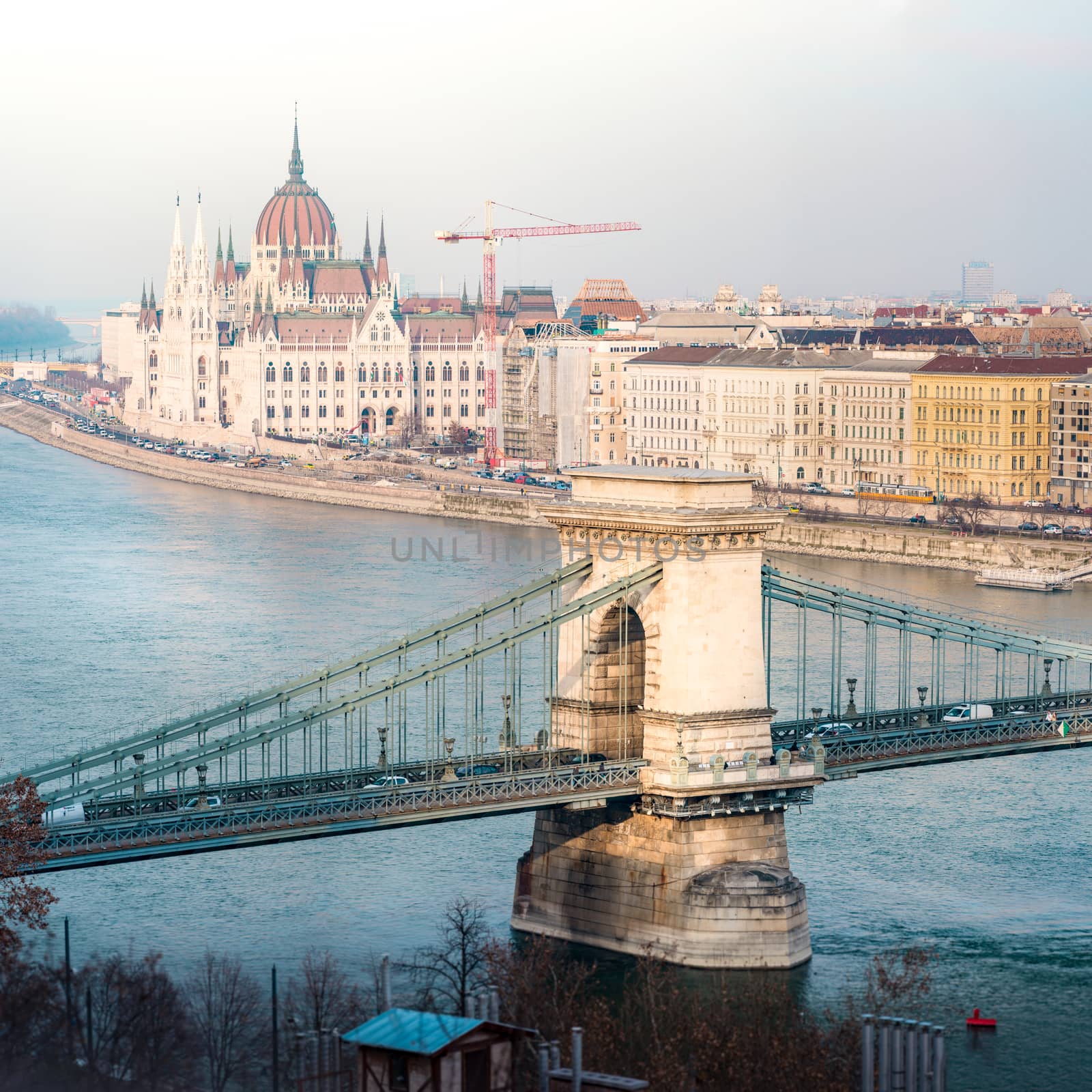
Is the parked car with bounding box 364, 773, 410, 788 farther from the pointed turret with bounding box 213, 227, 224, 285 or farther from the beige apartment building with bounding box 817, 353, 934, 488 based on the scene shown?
the pointed turret with bounding box 213, 227, 224, 285

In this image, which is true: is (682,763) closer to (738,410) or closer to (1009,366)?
(1009,366)

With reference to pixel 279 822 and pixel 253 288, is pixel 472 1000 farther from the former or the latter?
pixel 253 288

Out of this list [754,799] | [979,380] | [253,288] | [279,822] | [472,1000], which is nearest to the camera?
[472,1000]

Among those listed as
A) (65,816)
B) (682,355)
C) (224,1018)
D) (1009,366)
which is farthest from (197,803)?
(682,355)

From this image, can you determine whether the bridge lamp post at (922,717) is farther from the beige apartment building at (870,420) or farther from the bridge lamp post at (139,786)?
the beige apartment building at (870,420)

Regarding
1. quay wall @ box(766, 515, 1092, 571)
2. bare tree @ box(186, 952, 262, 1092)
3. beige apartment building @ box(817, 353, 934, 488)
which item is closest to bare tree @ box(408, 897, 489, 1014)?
bare tree @ box(186, 952, 262, 1092)

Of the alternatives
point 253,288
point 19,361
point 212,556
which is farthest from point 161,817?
point 19,361

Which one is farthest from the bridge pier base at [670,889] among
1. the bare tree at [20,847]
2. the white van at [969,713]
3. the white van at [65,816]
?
the bare tree at [20,847]
